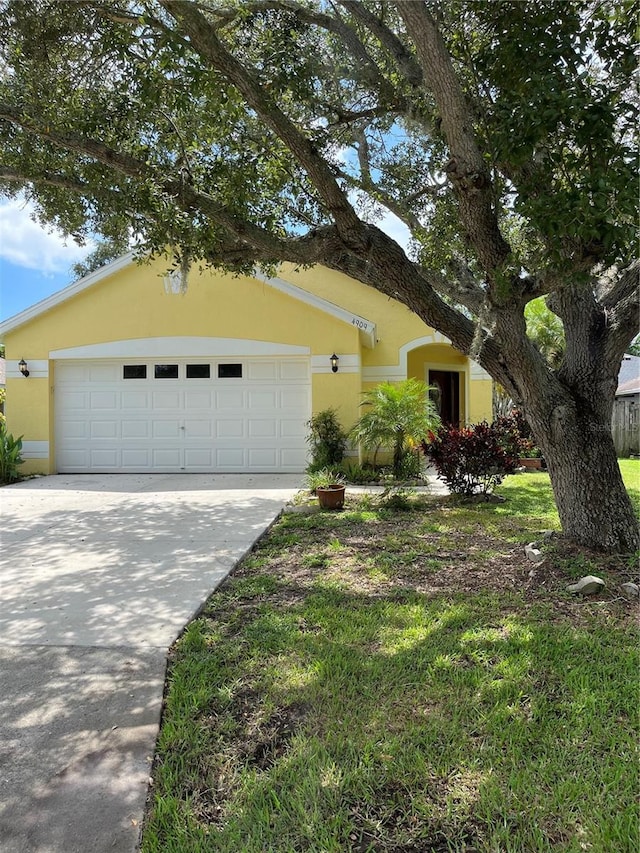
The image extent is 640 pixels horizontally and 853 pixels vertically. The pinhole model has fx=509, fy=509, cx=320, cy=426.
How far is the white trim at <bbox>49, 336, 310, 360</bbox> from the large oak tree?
3.97 metres

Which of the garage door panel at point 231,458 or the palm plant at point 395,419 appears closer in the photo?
the palm plant at point 395,419

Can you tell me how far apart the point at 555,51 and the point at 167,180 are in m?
3.47

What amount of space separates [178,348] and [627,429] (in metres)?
13.3

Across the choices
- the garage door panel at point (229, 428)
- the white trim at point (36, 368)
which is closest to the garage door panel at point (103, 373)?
the white trim at point (36, 368)

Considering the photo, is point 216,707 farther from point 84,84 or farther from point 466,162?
Result: point 84,84

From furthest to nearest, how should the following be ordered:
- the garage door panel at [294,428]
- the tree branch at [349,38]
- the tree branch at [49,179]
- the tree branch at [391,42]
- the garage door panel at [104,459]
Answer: the garage door panel at [104,459]
the garage door panel at [294,428]
the tree branch at [349,38]
the tree branch at [391,42]
the tree branch at [49,179]

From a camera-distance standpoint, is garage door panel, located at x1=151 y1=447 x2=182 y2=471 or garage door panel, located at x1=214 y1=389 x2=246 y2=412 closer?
Result: garage door panel, located at x1=214 y1=389 x2=246 y2=412

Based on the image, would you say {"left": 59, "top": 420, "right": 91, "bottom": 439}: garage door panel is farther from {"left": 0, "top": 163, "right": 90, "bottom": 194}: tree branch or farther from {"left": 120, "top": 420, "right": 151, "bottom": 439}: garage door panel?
{"left": 0, "top": 163, "right": 90, "bottom": 194}: tree branch

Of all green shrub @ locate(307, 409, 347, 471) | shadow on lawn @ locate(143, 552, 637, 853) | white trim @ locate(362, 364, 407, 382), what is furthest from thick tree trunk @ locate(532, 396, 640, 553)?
white trim @ locate(362, 364, 407, 382)

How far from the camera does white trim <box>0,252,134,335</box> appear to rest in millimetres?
11070

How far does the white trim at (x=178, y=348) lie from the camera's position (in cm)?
1102

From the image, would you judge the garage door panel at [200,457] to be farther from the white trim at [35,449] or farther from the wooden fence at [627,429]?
the wooden fence at [627,429]

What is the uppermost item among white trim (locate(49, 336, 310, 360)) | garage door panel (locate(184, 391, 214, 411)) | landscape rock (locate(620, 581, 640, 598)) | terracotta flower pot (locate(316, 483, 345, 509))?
white trim (locate(49, 336, 310, 360))

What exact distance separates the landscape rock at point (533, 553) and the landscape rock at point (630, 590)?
787 mm
